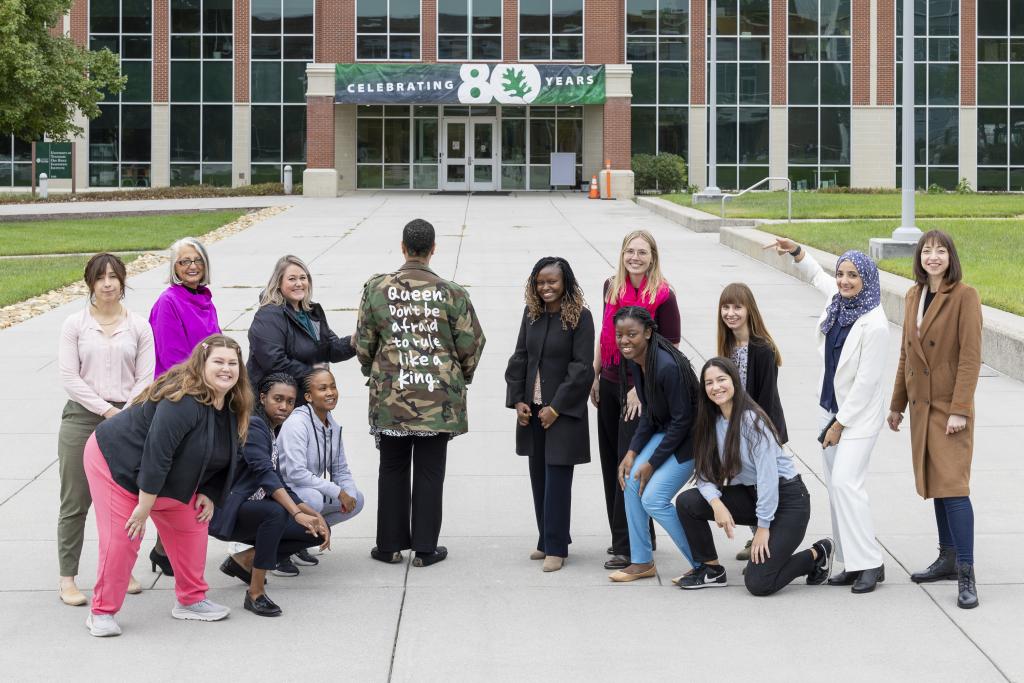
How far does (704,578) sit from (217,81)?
43.1 m

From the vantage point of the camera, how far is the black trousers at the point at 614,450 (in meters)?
7.10

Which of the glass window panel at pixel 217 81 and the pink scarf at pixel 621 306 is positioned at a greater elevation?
the glass window panel at pixel 217 81

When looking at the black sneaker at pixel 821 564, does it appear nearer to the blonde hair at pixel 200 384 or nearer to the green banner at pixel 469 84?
the blonde hair at pixel 200 384

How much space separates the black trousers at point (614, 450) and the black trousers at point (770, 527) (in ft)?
1.54

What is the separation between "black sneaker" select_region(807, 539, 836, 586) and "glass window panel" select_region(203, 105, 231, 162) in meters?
43.1

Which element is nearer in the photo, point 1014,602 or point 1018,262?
point 1014,602

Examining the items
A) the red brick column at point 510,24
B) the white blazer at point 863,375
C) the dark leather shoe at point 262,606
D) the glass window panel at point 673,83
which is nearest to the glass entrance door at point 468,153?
the red brick column at point 510,24

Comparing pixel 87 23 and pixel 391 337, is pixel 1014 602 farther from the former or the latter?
pixel 87 23

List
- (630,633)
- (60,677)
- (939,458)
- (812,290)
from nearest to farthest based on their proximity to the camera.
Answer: (60,677), (630,633), (939,458), (812,290)

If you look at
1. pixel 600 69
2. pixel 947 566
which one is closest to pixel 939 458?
pixel 947 566

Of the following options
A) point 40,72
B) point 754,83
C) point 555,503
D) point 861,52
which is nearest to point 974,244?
point 555,503

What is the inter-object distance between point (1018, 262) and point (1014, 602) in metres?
13.0

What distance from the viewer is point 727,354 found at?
685 cm

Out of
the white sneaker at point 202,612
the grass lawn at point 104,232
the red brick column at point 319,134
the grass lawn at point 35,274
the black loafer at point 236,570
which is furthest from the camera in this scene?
the red brick column at point 319,134
